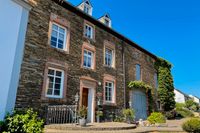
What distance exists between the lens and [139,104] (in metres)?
19.2

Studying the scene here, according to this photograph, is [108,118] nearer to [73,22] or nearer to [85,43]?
[85,43]

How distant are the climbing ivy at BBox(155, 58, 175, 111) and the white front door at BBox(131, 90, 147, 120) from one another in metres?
4.39

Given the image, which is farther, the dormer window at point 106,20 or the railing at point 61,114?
the dormer window at point 106,20

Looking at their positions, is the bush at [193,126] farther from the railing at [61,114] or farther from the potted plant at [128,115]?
the railing at [61,114]

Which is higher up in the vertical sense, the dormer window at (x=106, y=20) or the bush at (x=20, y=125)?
the dormer window at (x=106, y=20)

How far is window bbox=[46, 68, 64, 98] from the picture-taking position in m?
11.2

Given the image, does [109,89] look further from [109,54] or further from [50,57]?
[50,57]

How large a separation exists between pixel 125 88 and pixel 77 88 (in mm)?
6286

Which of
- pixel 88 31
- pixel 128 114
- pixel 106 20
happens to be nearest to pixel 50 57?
pixel 88 31

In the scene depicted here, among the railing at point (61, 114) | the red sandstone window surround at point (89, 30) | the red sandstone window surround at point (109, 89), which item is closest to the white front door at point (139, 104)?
the red sandstone window surround at point (109, 89)

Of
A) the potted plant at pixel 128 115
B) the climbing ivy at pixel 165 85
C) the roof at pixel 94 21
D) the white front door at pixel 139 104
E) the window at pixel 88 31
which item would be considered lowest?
the potted plant at pixel 128 115

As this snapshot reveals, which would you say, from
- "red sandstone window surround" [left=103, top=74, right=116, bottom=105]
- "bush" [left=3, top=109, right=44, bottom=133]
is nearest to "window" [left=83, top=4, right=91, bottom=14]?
"red sandstone window surround" [left=103, top=74, right=116, bottom=105]

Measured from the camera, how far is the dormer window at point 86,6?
16.4 metres

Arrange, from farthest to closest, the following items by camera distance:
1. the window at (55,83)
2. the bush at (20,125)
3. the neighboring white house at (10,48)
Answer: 1. the window at (55,83)
2. the neighboring white house at (10,48)
3. the bush at (20,125)
